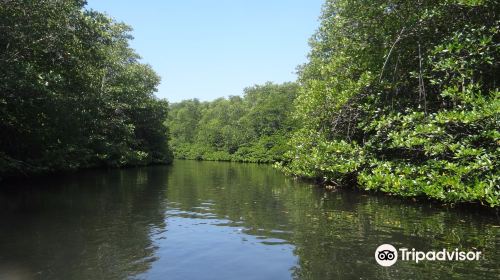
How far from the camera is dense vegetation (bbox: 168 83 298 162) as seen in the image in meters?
62.6

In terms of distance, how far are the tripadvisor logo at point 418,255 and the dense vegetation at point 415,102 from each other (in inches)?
125

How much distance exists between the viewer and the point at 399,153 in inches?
647

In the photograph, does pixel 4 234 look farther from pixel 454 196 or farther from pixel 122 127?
pixel 122 127

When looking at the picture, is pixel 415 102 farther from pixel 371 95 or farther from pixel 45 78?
pixel 45 78

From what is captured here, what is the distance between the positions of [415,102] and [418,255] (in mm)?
9522

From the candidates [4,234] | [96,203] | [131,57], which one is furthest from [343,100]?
[131,57]

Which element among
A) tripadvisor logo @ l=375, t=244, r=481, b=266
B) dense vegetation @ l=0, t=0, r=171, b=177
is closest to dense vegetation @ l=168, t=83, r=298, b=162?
dense vegetation @ l=0, t=0, r=171, b=177

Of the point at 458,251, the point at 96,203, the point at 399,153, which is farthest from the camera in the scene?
the point at 399,153

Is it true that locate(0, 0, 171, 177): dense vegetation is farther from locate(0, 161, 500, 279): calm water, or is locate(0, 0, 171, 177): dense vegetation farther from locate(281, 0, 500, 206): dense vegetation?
locate(281, 0, 500, 206): dense vegetation

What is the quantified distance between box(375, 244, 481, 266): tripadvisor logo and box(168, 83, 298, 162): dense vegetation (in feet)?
139

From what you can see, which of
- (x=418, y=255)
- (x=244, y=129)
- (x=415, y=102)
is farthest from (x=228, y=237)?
(x=244, y=129)

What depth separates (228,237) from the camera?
10148 millimetres

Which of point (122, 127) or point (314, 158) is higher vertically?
point (122, 127)

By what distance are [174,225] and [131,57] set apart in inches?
1503
